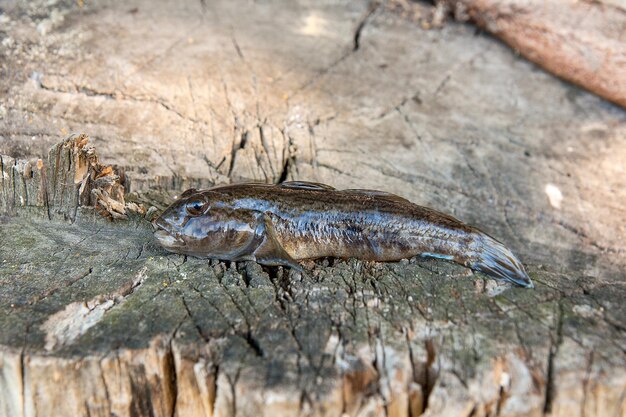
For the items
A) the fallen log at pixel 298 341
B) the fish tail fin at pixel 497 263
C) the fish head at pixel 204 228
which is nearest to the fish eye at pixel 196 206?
the fish head at pixel 204 228

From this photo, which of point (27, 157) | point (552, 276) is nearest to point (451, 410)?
point (552, 276)

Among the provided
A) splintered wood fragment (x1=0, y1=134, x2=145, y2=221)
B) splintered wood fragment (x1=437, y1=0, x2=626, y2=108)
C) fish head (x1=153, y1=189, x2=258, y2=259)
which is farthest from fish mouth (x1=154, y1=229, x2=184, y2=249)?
splintered wood fragment (x1=437, y1=0, x2=626, y2=108)

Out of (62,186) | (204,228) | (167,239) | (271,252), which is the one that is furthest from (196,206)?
(62,186)

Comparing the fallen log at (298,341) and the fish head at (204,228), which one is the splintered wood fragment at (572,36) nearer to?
the fallen log at (298,341)

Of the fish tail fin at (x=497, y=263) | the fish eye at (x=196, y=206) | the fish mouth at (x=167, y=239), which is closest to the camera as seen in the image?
the fish tail fin at (x=497, y=263)

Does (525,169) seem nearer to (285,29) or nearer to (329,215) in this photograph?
(329,215)

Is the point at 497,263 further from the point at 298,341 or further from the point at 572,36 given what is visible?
the point at 572,36
